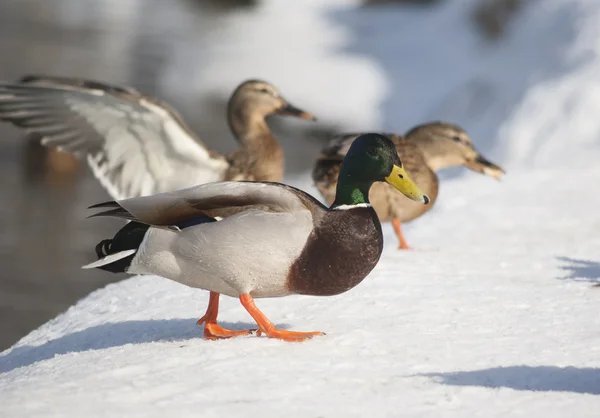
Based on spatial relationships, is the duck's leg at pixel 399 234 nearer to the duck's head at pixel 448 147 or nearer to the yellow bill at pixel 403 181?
the duck's head at pixel 448 147

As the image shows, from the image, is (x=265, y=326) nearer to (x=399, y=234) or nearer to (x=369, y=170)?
(x=369, y=170)

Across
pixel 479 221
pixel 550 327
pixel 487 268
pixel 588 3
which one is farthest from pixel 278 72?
pixel 550 327

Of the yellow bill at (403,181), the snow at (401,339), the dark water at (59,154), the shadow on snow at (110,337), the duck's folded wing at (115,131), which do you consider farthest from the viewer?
the dark water at (59,154)

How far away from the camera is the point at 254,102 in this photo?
22.1ft

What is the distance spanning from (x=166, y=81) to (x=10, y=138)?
477 centimetres

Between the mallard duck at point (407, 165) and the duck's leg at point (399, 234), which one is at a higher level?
the mallard duck at point (407, 165)

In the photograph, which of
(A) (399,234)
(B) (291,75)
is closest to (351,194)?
(A) (399,234)

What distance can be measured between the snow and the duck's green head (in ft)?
1.74

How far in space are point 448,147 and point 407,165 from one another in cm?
69

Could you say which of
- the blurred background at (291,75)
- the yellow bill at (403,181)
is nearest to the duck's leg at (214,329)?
the yellow bill at (403,181)

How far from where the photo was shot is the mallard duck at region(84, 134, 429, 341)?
390 cm

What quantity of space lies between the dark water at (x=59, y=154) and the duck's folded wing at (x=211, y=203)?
95.3 inches

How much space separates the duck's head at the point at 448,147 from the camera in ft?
22.7

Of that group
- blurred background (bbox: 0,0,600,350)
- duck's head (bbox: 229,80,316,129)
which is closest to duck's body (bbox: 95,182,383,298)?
blurred background (bbox: 0,0,600,350)
